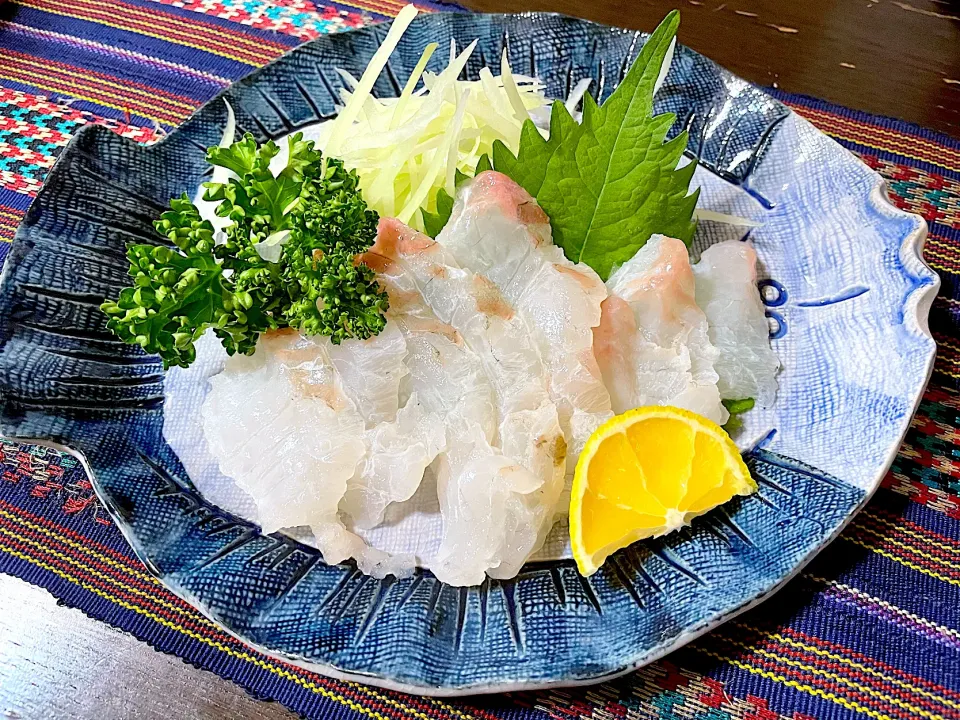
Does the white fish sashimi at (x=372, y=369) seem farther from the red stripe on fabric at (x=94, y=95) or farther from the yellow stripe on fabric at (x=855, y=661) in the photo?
the red stripe on fabric at (x=94, y=95)

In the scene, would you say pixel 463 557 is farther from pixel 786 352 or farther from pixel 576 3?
pixel 576 3

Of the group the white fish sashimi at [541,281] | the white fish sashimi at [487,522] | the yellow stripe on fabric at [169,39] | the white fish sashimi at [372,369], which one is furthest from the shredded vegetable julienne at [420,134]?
the yellow stripe on fabric at [169,39]

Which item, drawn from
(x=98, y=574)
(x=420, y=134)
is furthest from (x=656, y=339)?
(x=98, y=574)

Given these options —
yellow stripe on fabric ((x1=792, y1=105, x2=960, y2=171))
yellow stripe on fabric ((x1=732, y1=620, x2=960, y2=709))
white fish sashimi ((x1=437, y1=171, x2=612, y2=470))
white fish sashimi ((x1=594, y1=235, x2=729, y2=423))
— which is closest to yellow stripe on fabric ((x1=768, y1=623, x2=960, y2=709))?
yellow stripe on fabric ((x1=732, y1=620, x2=960, y2=709))

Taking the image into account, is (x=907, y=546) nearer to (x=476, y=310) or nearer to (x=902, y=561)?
(x=902, y=561)

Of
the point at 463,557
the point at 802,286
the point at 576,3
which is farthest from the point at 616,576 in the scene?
the point at 576,3

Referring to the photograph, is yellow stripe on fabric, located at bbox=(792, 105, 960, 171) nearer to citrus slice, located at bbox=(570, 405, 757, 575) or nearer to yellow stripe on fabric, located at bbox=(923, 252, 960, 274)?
yellow stripe on fabric, located at bbox=(923, 252, 960, 274)
